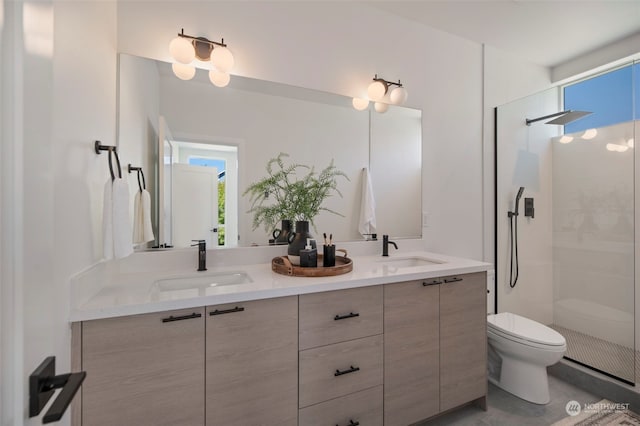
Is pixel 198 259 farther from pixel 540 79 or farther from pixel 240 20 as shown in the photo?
pixel 540 79

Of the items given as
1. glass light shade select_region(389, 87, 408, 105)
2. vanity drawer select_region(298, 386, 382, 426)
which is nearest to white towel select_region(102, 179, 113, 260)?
vanity drawer select_region(298, 386, 382, 426)

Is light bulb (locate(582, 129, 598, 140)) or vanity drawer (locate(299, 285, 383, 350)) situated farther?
light bulb (locate(582, 129, 598, 140))

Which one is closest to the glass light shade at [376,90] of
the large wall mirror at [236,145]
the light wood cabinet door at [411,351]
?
the large wall mirror at [236,145]

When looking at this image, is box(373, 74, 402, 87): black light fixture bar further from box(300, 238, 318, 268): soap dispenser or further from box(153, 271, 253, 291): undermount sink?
box(153, 271, 253, 291): undermount sink

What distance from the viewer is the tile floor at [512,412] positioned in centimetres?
176

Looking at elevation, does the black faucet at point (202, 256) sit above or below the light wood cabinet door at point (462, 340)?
above

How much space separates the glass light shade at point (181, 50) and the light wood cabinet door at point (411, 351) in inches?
63.4

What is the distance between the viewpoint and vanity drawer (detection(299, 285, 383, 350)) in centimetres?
131

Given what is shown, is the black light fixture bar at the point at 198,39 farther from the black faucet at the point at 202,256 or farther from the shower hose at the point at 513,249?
the shower hose at the point at 513,249

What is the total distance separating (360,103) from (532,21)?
1.52 meters

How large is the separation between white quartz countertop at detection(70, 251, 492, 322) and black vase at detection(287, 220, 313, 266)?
0.14m

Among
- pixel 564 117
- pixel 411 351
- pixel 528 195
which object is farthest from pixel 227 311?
pixel 564 117
